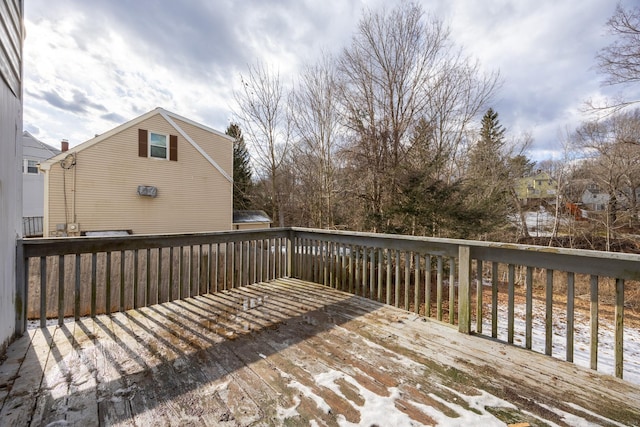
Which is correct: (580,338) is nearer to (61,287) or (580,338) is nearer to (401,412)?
(401,412)

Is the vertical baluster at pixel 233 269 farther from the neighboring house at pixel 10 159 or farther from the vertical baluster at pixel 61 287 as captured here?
the neighboring house at pixel 10 159

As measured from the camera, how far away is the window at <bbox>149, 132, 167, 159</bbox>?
34.3 feet

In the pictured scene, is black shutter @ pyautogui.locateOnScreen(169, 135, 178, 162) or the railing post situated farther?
black shutter @ pyautogui.locateOnScreen(169, 135, 178, 162)

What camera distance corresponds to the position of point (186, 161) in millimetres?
11234

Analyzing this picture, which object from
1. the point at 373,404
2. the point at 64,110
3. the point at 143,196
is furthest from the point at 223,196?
the point at 373,404

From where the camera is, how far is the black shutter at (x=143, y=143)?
33.4ft

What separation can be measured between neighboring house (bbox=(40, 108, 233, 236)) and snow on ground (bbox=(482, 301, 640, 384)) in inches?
425

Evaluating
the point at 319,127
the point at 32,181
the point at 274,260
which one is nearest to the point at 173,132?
the point at 319,127

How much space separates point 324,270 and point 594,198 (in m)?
14.6

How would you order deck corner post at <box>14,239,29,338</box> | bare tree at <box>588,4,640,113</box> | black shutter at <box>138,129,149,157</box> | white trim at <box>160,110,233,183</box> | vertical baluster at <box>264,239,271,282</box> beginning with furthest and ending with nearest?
white trim at <box>160,110,233,183</box> < black shutter at <box>138,129,149,157</box> < bare tree at <box>588,4,640,113</box> < vertical baluster at <box>264,239,271,282</box> < deck corner post at <box>14,239,29,338</box>

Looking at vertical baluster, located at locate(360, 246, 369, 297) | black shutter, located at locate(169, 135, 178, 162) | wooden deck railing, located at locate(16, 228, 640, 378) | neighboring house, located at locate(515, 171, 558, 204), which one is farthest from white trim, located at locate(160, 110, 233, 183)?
neighboring house, located at locate(515, 171, 558, 204)

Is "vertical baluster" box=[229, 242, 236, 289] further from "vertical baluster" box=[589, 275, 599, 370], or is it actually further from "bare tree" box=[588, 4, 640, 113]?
"bare tree" box=[588, 4, 640, 113]

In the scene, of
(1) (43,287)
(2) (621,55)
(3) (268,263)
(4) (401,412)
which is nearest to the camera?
(4) (401,412)

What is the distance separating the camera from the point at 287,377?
1851 mm
